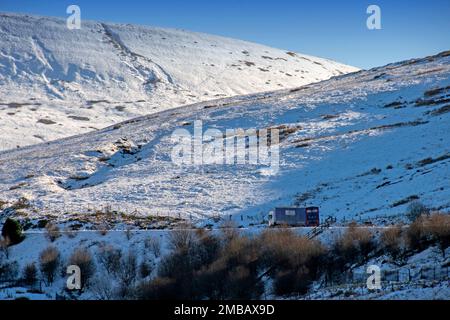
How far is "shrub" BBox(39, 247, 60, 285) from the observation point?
110ft

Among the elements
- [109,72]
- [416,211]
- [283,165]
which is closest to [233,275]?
[416,211]

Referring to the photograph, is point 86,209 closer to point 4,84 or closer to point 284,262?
point 284,262

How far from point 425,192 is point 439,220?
11030 mm

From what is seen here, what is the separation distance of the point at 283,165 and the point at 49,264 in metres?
25.2

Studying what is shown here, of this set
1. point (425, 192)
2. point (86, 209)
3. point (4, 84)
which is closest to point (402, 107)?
point (425, 192)

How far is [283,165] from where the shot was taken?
52750 mm

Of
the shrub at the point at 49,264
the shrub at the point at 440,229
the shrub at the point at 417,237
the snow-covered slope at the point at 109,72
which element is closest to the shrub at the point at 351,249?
the shrub at the point at 417,237

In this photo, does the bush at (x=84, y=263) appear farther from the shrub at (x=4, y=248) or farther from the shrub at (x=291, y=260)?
the shrub at (x=291, y=260)

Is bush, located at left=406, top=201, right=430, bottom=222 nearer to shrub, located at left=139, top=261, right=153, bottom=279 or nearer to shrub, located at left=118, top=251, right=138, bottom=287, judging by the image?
shrub, located at left=139, top=261, right=153, bottom=279

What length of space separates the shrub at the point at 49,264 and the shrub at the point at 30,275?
420 mm

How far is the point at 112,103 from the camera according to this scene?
111m

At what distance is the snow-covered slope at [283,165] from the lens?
4303cm

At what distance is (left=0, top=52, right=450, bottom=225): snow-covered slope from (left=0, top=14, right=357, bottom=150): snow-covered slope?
22.6 meters

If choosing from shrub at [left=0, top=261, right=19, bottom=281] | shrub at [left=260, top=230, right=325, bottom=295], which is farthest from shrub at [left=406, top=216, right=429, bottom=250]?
shrub at [left=0, top=261, right=19, bottom=281]
